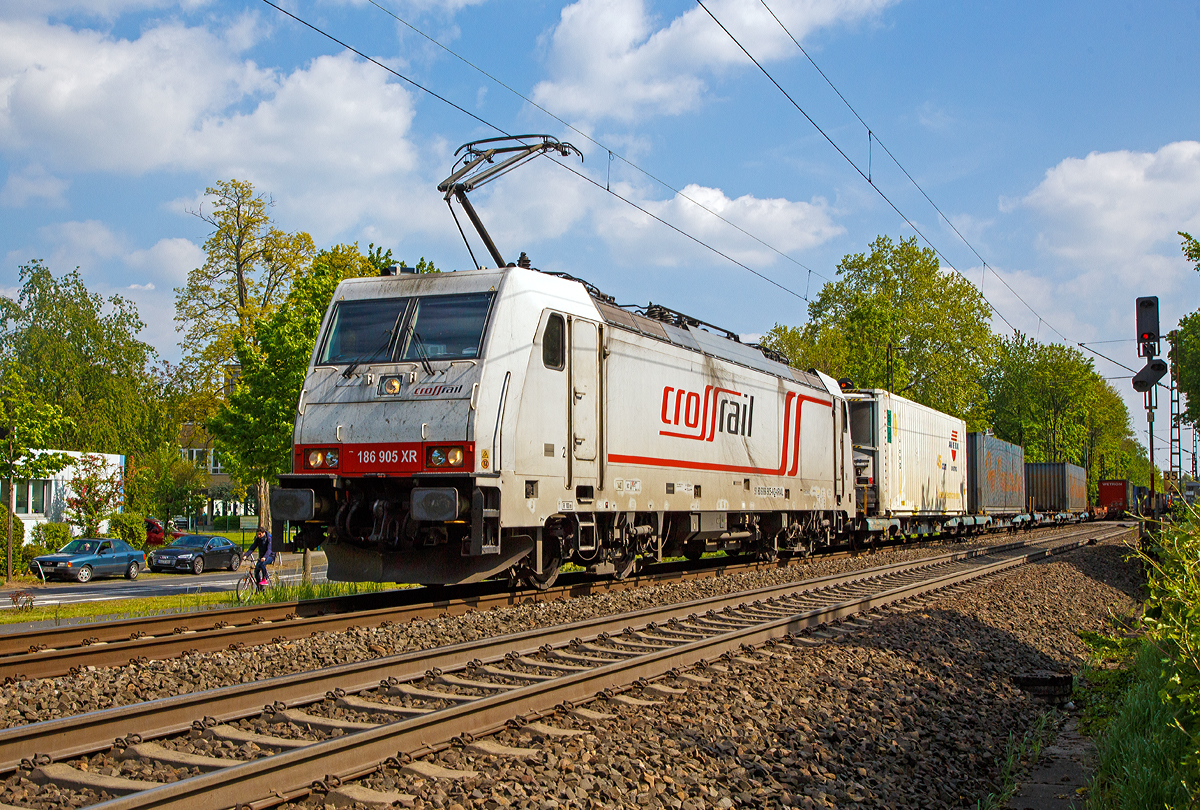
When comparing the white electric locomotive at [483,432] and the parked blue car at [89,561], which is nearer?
the white electric locomotive at [483,432]

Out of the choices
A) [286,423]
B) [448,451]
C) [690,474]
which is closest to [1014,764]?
[448,451]

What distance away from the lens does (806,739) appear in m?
5.73

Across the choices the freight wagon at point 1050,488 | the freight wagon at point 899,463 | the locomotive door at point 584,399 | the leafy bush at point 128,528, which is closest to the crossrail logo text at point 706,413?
the locomotive door at point 584,399

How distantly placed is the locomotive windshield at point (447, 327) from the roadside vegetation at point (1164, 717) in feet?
22.1

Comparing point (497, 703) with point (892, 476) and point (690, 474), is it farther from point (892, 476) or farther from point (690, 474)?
point (892, 476)

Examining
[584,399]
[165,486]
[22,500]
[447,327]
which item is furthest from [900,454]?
[165,486]

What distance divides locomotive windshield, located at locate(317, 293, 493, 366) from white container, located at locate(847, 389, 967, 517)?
49.2ft

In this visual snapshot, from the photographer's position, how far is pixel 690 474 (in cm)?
1371

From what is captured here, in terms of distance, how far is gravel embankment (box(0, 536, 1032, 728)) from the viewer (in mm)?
6125

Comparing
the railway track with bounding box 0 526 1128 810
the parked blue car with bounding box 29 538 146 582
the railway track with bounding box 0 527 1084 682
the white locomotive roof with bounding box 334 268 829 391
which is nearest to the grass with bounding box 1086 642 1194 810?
the railway track with bounding box 0 526 1128 810

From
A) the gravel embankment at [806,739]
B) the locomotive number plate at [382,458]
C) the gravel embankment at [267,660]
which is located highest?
the locomotive number plate at [382,458]

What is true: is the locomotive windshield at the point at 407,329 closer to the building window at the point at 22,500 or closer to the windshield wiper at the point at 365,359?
the windshield wiper at the point at 365,359

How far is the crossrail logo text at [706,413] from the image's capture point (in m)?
13.2

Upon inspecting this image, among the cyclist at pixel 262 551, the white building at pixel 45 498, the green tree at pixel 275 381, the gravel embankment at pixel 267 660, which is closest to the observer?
the gravel embankment at pixel 267 660
